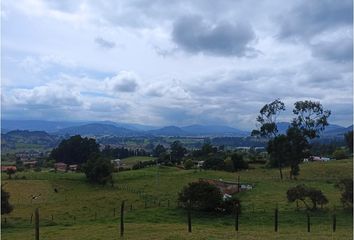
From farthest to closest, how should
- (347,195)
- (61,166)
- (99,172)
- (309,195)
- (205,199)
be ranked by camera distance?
(61,166) < (99,172) < (205,199) < (309,195) < (347,195)

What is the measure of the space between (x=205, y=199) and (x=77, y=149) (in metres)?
87.3

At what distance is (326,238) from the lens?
29.5m

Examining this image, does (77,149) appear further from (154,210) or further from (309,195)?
(309,195)

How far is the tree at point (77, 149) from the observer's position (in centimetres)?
12938

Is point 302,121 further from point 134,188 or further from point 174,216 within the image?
point 174,216

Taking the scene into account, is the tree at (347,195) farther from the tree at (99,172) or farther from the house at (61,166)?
the house at (61,166)

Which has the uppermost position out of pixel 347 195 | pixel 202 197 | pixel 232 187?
pixel 347 195

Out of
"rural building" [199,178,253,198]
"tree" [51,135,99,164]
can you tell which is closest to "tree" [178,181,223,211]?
"rural building" [199,178,253,198]

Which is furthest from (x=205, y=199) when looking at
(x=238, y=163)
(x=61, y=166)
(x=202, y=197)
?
(x=61, y=166)

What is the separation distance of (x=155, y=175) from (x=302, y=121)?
38484 mm

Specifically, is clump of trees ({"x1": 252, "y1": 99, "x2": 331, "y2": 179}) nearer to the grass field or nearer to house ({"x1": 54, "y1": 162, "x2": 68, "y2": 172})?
the grass field

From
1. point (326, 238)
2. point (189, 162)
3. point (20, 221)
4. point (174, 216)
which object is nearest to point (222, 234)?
point (326, 238)

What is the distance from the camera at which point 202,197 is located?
4925 centimetres

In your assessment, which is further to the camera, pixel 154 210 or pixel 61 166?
pixel 61 166
